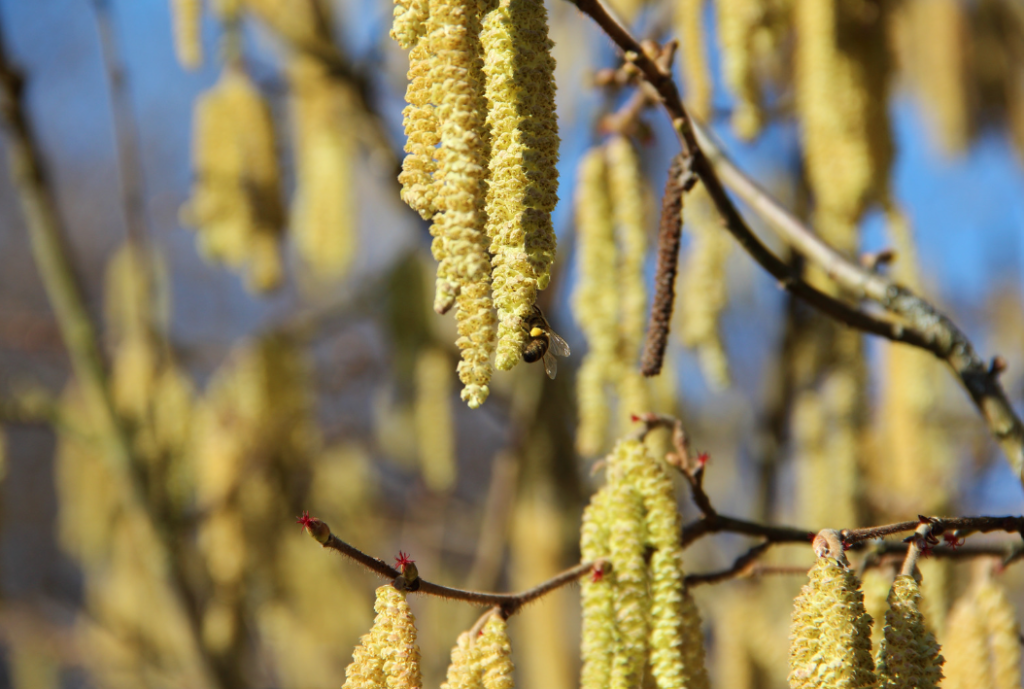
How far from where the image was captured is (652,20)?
5.61 ft

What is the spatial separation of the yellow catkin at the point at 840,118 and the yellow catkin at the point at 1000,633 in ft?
2.12

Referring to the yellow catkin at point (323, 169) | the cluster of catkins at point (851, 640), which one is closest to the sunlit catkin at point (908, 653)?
the cluster of catkins at point (851, 640)

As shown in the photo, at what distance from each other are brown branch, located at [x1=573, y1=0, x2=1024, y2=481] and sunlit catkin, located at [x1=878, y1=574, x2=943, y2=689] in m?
0.28

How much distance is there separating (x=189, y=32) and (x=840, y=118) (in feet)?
3.34

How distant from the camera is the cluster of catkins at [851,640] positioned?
58cm

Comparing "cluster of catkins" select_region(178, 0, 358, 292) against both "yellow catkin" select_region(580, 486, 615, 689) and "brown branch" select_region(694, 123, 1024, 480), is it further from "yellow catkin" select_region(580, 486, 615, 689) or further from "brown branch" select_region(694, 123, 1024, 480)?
"yellow catkin" select_region(580, 486, 615, 689)

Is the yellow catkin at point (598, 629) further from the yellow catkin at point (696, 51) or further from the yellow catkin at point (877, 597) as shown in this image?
the yellow catkin at point (696, 51)

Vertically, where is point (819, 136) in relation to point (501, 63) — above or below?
→ above

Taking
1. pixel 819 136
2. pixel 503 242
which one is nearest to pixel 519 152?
pixel 503 242

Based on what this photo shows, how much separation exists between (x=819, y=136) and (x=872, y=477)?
1.00 m

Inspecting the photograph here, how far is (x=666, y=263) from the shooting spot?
0.74m

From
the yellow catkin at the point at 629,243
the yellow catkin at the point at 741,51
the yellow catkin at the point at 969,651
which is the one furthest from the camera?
the yellow catkin at the point at 741,51

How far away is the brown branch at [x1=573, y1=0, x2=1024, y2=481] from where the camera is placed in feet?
2.43

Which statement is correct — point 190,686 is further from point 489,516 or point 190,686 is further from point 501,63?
point 501,63
